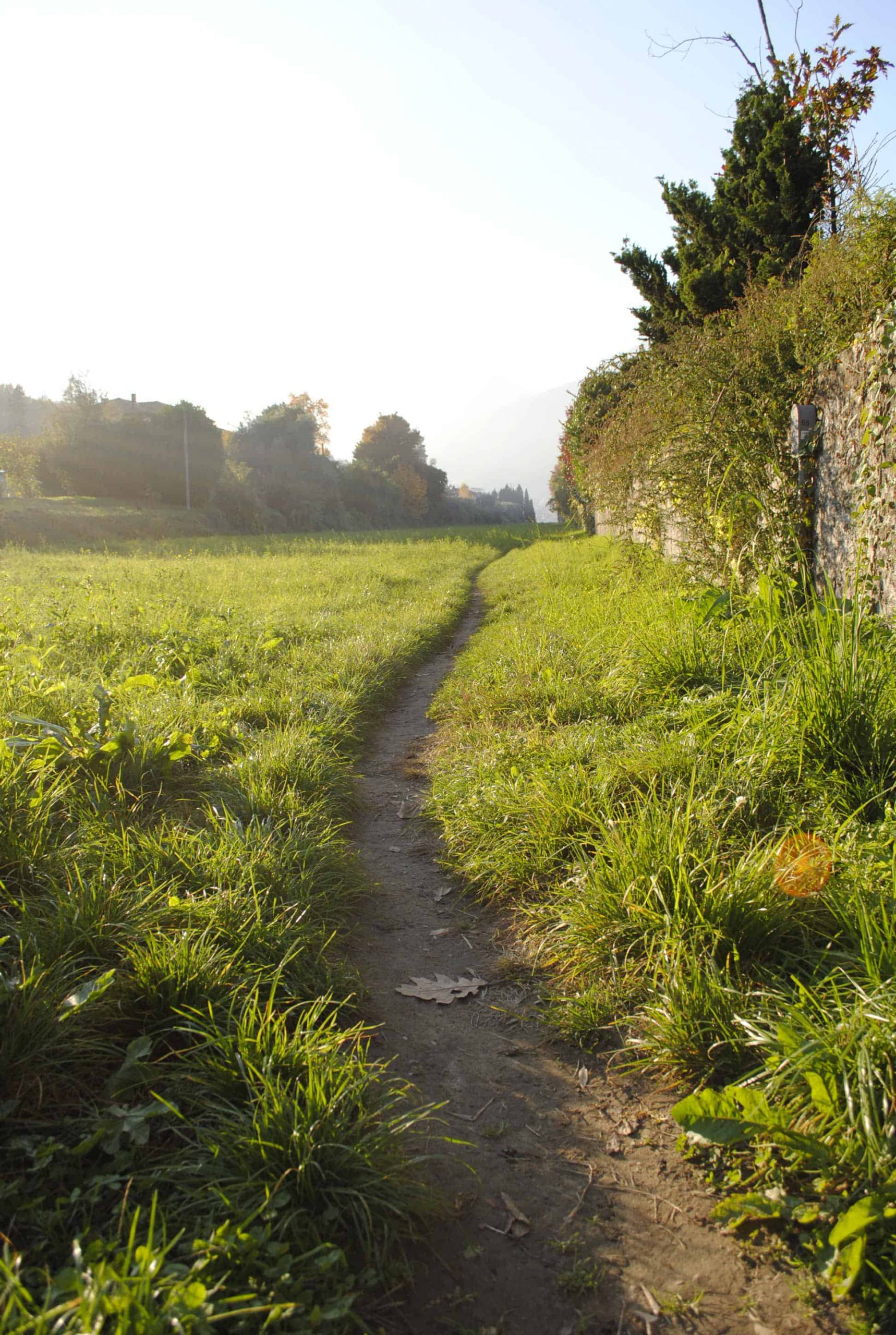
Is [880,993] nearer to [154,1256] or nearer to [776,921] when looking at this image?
[776,921]

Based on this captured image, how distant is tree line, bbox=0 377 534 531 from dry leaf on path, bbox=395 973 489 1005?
3872cm

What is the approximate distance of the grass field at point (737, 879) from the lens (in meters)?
1.78

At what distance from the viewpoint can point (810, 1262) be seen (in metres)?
1.64

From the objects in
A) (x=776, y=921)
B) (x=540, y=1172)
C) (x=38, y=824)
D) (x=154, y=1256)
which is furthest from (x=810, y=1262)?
(x=38, y=824)

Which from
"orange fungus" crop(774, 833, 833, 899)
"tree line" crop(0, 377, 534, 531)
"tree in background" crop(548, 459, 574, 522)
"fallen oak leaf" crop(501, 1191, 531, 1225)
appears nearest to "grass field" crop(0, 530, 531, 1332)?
"fallen oak leaf" crop(501, 1191, 531, 1225)

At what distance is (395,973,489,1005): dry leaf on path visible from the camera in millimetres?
2752

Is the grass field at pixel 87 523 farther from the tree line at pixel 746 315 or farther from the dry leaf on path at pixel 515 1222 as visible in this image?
the dry leaf on path at pixel 515 1222

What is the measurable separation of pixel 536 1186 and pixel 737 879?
1.21 metres

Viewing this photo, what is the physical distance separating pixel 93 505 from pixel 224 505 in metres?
9.02

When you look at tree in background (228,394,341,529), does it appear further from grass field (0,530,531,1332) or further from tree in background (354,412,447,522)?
grass field (0,530,531,1332)

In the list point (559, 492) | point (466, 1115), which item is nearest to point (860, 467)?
point (466, 1115)

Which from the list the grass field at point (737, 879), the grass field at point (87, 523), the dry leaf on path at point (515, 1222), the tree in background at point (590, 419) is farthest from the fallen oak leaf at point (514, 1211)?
the grass field at point (87, 523)

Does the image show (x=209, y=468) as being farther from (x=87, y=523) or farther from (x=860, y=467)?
(x=860, y=467)

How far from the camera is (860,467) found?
4680mm
